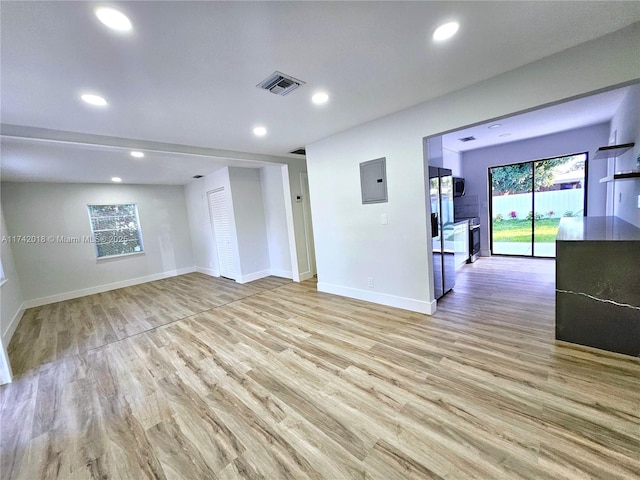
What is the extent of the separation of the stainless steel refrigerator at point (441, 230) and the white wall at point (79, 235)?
256 inches

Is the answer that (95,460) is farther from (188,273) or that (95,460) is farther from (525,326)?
(188,273)

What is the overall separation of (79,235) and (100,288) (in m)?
1.26

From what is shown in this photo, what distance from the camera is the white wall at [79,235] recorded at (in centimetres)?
491

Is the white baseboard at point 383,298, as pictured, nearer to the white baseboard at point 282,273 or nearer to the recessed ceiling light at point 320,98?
the white baseboard at point 282,273

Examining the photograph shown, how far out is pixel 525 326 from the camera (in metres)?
2.65

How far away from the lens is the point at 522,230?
18.4 feet

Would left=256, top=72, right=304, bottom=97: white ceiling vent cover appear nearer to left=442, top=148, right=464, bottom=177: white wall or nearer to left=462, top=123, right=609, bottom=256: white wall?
left=442, top=148, right=464, bottom=177: white wall

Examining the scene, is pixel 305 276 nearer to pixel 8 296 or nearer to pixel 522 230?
pixel 8 296

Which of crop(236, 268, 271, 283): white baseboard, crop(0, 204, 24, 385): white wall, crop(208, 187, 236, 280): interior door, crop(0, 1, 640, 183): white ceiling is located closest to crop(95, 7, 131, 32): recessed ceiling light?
crop(0, 1, 640, 183): white ceiling

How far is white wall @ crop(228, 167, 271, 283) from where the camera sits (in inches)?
208

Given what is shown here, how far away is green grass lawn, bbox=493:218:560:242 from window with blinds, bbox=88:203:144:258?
28.8 feet

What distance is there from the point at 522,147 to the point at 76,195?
31.7ft

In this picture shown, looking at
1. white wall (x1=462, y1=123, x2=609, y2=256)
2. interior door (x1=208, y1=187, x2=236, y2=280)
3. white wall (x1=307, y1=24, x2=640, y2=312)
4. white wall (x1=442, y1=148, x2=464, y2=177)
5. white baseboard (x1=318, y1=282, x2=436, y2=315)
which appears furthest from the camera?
interior door (x1=208, y1=187, x2=236, y2=280)

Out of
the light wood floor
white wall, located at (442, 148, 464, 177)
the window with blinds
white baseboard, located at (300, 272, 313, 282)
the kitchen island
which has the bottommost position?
the light wood floor
